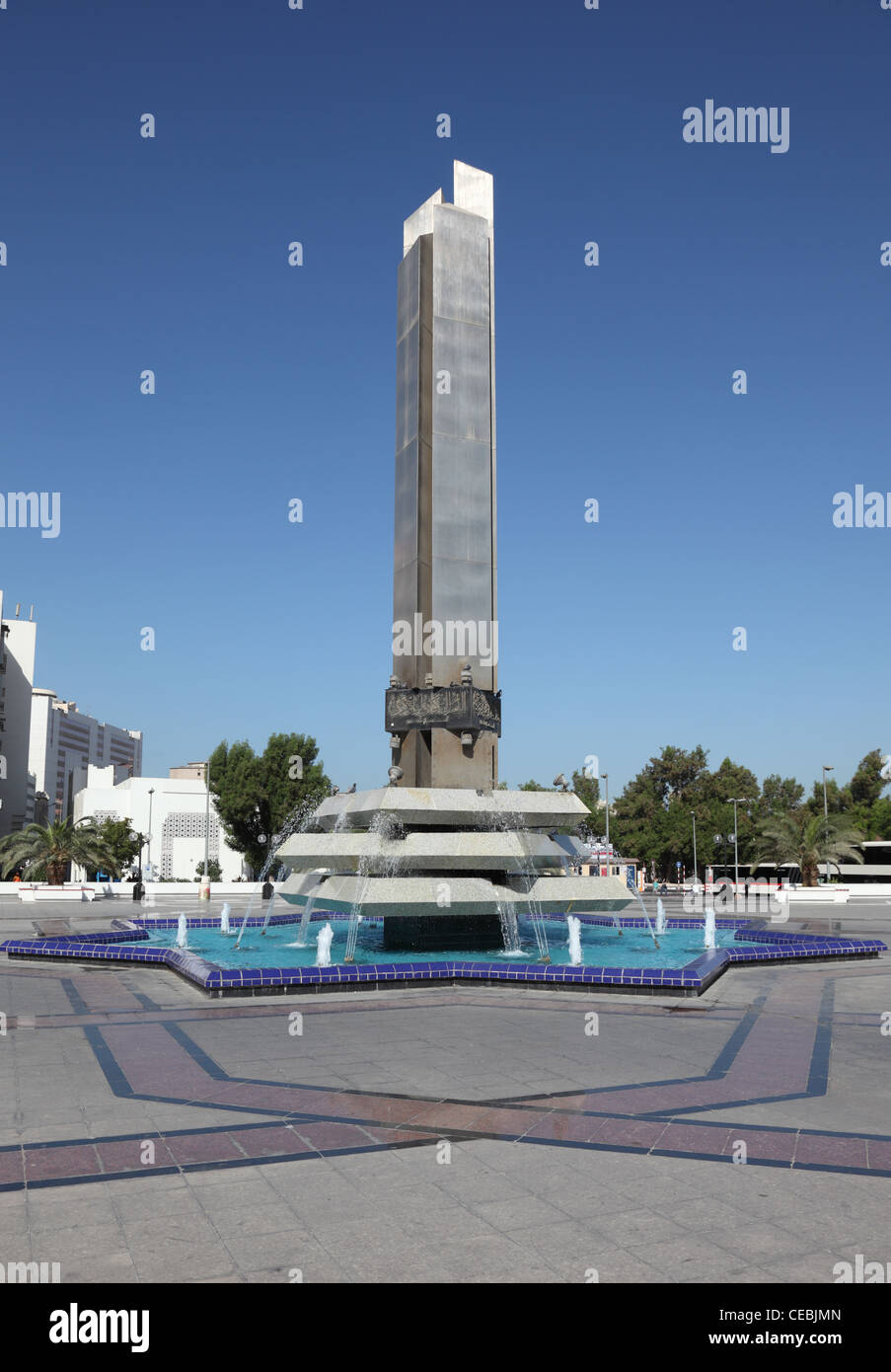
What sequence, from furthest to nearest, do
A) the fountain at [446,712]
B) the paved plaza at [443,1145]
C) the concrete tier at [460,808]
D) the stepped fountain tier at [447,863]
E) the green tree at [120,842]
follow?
the green tree at [120,842] → the concrete tier at [460,808] → the fountain at [446,712] → the stepped fountain tier at [447,863] → the paved plaza at [443,1145]

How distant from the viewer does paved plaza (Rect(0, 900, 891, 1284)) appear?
14.3 feet

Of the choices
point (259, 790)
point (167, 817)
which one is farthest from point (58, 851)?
point (167, 817)

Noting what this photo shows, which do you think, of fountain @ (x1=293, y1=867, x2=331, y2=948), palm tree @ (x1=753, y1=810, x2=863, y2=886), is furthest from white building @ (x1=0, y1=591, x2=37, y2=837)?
fountain @ (x1=293, y1=867, x2=331, y2=948)

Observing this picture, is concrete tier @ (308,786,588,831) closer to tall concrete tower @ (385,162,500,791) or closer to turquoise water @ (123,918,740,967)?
tall concrete tower @ (385,162,500,791)

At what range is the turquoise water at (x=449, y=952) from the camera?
16125 mm

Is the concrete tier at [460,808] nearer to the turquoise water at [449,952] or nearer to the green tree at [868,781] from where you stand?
the turquoise water at [449,952]

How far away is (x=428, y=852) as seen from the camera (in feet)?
54.9

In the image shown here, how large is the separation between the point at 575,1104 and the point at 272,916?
63.5 ft

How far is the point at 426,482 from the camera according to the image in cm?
1966

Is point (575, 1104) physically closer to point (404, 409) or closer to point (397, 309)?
point (404, 409)

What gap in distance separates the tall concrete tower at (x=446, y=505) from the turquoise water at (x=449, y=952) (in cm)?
337

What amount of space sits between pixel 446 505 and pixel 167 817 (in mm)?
59419

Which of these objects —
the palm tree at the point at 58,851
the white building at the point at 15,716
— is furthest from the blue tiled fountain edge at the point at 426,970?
the white building at the point at 15,716

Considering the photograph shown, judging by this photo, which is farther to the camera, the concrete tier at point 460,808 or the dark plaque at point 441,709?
the dark plaque at point 441,709
